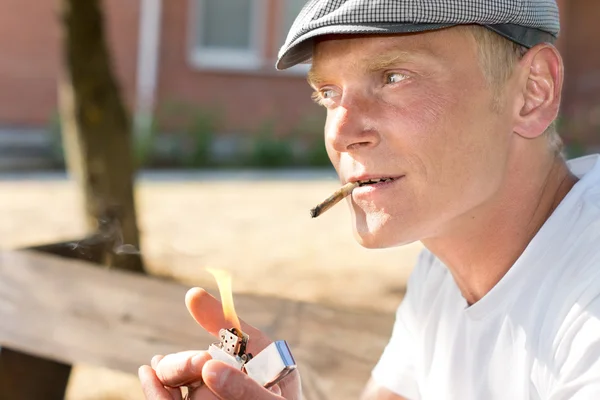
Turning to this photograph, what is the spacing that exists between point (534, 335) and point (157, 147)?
14.0m

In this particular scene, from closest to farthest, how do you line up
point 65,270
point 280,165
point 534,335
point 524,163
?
1. point 534,335
2. point 524,163
3. point 65,270
4. point 280,165

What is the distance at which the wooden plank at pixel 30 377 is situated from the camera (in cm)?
329

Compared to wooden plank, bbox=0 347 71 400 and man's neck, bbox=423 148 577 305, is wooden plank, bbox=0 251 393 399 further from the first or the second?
man's neck, bbox=423 148 577 305

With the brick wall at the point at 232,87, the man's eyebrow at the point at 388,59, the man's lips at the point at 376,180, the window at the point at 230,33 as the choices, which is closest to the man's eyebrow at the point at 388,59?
the man's eyebrow at the point at 388,59

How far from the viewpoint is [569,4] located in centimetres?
1756

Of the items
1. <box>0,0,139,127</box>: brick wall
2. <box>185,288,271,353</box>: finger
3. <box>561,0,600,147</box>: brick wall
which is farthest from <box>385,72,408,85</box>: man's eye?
<box>561,0,600,147</box>: brick wall

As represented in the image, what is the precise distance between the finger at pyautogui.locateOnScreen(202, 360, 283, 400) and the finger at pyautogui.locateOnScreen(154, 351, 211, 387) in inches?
4.1

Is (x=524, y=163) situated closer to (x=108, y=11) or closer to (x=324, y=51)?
(x=324, y=51)

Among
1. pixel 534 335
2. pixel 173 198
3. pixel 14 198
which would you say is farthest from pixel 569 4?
pixel 534 335

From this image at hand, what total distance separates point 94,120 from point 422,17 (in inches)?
193

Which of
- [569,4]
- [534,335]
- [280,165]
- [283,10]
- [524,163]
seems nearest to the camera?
[534,335]

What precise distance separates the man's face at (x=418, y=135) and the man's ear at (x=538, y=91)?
0.18 feet

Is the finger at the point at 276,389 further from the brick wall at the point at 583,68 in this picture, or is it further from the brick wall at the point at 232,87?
the brick wall at the point at 583,68

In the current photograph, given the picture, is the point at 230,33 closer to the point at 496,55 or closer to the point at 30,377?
the point at 30,377
